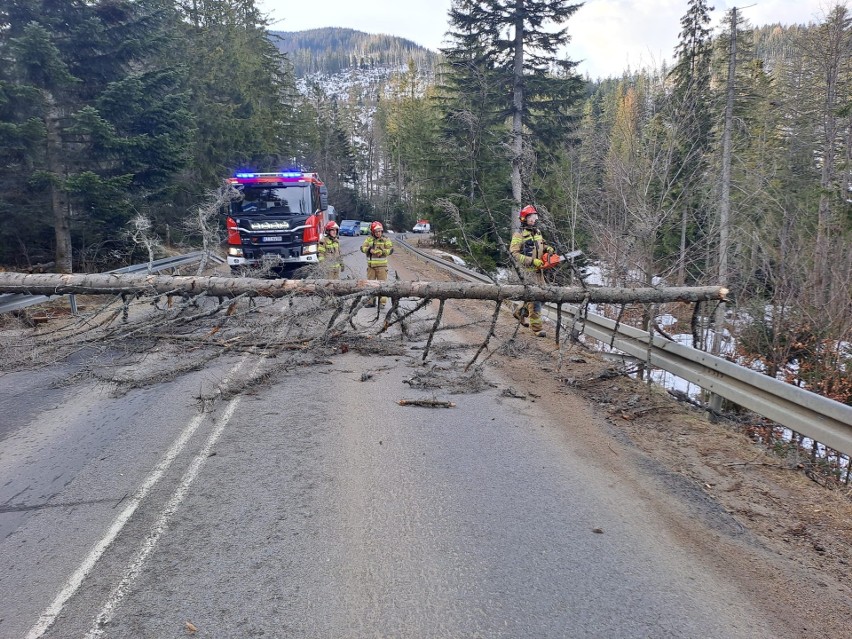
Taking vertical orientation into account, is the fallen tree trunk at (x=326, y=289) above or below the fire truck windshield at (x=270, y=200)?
below

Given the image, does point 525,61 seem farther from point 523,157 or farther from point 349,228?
point 349,228

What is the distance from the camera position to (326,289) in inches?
273

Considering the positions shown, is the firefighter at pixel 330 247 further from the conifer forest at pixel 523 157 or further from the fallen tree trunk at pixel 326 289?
the fallen tree trunk at pixel 326 289

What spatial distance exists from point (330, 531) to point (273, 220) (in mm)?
12193

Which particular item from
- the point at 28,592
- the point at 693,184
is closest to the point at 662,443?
the point at 28,592

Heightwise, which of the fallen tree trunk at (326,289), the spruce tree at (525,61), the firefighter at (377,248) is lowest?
the fallen tree trunk at (326,289)

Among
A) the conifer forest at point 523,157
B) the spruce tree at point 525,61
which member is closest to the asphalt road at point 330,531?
the conifer forest at point 523,157

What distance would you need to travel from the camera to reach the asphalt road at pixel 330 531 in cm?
286

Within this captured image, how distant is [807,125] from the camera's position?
28297mm

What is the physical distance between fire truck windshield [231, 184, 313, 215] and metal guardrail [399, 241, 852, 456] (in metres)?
10.3

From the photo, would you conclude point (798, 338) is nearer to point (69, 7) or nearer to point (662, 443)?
point (662, 443)

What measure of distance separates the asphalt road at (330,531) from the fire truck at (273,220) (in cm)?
891

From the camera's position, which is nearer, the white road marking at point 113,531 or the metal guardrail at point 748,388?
the white road marking at point 113,531

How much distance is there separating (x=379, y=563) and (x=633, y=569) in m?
1.58
